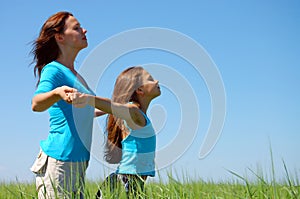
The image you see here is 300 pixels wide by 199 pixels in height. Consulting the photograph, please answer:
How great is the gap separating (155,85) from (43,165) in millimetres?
977

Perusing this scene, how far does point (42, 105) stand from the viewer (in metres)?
2.16

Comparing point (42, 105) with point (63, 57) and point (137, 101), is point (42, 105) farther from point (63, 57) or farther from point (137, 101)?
point (137, 101)

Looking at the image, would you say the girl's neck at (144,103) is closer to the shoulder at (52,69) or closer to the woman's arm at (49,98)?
the shoulder at (52,69)

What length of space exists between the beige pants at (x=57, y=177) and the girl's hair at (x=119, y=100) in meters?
0.46

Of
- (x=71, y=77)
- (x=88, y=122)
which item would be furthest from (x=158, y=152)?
(x=71, y=77)

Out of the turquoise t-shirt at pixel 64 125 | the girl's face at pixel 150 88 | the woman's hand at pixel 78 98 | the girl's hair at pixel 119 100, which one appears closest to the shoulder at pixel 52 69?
the turquoise t-shirt at pixel 64 125

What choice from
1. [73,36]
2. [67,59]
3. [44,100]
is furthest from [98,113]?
[44,100]

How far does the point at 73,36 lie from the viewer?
248 centimetres

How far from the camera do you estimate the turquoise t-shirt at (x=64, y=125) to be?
2.24m

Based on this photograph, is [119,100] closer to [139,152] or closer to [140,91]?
[140,91]

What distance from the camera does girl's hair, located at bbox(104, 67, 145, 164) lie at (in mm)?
2744

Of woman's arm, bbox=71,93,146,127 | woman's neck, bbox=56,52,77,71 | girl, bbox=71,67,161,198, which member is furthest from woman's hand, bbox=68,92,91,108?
woman's neck, bbox=56,52,77,71

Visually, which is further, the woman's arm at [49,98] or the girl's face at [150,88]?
the girl's face at [150,88]

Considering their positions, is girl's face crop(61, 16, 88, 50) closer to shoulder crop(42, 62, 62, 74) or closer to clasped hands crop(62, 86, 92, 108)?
shoulder crop(42, 62, 62, 74)
